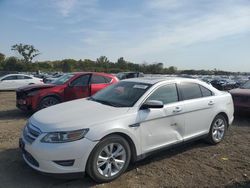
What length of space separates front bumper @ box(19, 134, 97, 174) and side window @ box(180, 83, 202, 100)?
236 cm

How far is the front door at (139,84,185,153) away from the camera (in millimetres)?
4863

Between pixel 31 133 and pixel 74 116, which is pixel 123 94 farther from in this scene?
pixel 31 133

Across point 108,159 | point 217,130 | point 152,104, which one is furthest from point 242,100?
point 108,159

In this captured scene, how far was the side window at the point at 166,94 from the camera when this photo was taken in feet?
17.4

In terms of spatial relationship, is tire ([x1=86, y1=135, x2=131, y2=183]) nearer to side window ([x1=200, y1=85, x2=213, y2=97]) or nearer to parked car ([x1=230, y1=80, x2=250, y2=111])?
side window ([x1=200, y1=85, x2=213, y2=97])

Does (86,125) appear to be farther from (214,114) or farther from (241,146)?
(241,146)

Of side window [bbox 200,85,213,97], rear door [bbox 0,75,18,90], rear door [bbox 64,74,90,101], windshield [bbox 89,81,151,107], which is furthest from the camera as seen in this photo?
rear door [bbox 0,75,18,90]

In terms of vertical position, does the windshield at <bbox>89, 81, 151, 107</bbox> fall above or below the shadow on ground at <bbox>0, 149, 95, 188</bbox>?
above

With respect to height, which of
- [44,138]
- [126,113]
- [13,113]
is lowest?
[13,113]

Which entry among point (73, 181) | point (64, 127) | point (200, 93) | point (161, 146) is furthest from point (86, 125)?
point (200, 93)

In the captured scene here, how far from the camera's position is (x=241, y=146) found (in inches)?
256

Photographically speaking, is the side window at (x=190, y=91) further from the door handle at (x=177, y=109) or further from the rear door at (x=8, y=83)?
the rear door at (x=8, y=83)

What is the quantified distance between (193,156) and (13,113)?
23.6 ft

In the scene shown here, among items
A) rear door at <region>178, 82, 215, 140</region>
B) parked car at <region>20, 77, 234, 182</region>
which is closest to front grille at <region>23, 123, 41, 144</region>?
parked car at <region>20, 77, 234, 182</region>
